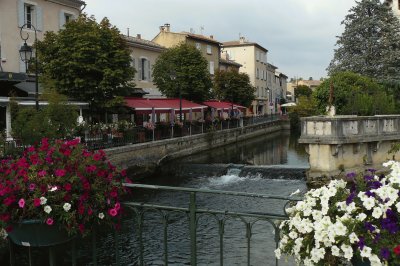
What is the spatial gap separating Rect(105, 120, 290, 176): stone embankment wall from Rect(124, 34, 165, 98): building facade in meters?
6.99

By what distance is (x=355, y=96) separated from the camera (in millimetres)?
29719

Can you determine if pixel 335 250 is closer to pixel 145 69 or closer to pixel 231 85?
pixel 145 69

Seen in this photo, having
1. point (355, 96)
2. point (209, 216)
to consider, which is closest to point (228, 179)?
point (209, 216)

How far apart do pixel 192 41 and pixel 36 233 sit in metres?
47.4

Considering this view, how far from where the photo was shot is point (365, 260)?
302 cm

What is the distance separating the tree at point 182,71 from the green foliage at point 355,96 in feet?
32.2

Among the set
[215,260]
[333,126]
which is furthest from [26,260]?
[333,126]

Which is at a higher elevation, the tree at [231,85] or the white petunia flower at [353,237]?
the tree at [231,85]

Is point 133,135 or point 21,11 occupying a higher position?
point 21,11

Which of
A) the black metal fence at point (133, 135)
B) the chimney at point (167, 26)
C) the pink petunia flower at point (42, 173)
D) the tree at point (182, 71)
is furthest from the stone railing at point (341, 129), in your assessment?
the chimney at point (167, 26)

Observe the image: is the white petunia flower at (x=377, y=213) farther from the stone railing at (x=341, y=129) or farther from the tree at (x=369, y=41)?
the tree at (x=369, y=41)

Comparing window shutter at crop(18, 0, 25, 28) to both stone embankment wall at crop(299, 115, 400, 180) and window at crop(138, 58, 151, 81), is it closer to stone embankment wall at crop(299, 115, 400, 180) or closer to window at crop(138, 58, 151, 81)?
window at crop(138, 58, 151, 81)

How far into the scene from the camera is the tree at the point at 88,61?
929 inches

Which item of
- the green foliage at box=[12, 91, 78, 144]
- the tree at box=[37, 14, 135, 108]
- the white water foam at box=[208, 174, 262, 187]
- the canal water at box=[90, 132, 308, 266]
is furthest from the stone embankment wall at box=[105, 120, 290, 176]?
the white water foam at box=[208, 174, 262, 187]
